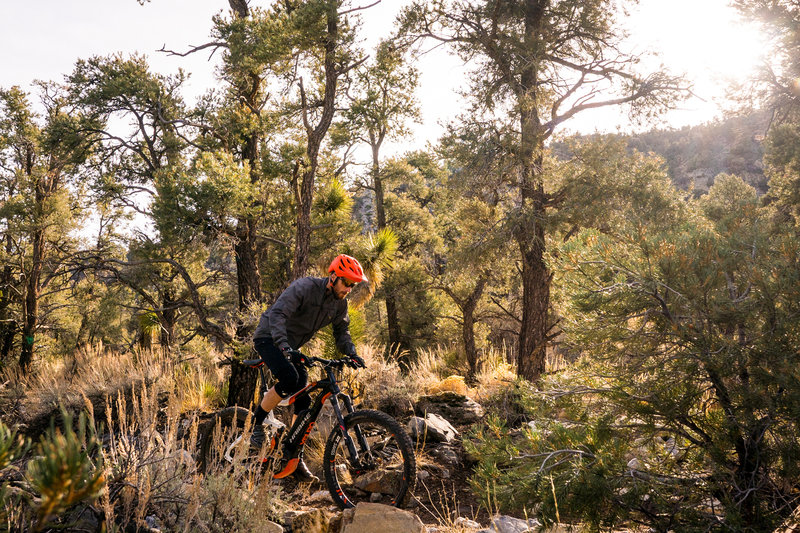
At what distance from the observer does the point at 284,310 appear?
14.2ft

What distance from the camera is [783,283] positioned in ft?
9.07

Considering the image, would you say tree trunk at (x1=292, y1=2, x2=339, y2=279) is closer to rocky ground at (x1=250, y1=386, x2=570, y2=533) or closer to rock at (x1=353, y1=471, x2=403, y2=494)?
rocky ground at (x1=250, y1=386, x2=570, y2=533)

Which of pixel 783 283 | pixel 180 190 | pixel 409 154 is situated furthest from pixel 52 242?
pixel 783 283

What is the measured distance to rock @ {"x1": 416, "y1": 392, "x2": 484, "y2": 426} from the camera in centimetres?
752

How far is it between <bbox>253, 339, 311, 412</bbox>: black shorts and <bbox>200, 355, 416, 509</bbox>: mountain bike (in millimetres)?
67

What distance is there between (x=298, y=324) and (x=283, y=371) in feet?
1.61

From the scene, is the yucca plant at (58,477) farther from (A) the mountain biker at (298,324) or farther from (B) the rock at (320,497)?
(B) the rock at (320,497)

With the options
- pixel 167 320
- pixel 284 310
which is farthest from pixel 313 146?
pixel 167 320

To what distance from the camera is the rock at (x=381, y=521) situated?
3.44 m

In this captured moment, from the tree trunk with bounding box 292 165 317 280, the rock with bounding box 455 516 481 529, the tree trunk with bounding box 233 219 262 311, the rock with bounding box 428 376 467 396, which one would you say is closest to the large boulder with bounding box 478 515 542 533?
the rock with bounding box 455 516 481 529

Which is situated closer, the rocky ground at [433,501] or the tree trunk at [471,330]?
the rocky ground at [433,501]

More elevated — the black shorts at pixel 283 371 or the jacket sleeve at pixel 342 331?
the jacket sleeve at pixel 342 331

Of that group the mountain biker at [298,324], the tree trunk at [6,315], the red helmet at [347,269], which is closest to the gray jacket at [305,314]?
the mountain biker at [298,324]

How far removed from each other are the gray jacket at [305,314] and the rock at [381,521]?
128cm
